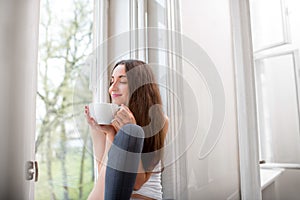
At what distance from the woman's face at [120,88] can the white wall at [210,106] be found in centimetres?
28

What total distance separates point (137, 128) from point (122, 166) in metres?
0.12

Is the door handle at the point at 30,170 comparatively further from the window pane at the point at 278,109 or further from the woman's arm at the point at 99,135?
the window pane at the point at 278,109

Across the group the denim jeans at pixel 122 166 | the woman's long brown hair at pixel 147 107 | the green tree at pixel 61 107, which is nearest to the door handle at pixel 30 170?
the green tree at pixel 61 107

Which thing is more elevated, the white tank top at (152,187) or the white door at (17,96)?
the white door at (17,96)

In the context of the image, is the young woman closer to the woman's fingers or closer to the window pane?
the woman's fingers

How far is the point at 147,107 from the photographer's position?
3.10ft

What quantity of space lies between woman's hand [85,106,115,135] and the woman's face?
0.09m

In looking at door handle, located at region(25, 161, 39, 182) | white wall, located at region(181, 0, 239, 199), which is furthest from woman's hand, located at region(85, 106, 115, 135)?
white wall, located at region(181, 0, 239, 199)

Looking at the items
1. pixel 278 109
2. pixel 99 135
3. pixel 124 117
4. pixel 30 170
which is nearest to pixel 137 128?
pixel 124 117

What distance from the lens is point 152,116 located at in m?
0.96

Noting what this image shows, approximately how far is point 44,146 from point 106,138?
0.22m

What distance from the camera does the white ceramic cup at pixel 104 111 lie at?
34.3 inches

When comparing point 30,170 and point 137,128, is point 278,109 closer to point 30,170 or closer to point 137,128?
point 137,128

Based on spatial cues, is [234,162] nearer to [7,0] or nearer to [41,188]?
[41,188]
